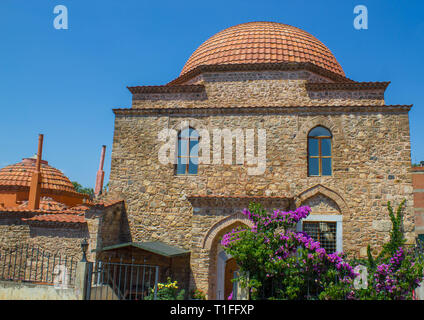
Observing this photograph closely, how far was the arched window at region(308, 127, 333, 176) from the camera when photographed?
10.7 meters

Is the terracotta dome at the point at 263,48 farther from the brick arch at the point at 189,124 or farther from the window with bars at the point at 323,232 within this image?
the window with bars at the point at 323,232

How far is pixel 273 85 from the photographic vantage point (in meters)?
12.3

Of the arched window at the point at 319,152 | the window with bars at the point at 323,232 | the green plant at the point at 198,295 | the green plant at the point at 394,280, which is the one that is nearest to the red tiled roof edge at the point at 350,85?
the arched window at the point at 319,152

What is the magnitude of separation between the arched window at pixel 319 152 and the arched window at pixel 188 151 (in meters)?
3.42

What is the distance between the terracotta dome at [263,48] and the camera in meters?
13.4

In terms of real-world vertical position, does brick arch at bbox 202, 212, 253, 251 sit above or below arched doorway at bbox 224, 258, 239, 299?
above

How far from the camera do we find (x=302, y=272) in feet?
23.3

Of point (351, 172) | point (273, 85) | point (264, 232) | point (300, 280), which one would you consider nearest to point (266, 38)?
point (273, 85)

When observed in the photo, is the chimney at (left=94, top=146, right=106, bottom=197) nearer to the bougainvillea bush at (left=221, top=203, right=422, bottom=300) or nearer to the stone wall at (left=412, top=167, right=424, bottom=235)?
the bougainvillea bush at (left=221, top=203, right=422, bottom=300)

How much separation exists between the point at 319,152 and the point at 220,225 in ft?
12.0

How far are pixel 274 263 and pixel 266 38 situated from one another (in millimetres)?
9687

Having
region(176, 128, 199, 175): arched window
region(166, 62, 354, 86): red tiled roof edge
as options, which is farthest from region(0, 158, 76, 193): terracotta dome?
region(166, 62, 354, 86): red tiled roof edge

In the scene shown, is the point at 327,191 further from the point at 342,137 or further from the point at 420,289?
the point at 420,289

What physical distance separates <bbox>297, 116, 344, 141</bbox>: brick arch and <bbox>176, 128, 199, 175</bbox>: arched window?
3.16 metres
